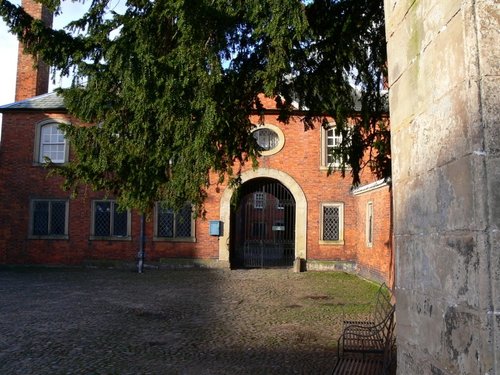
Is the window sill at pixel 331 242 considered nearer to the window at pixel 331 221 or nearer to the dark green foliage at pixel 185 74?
the window at pixel 331 221

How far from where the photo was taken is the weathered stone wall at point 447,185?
1.93 m

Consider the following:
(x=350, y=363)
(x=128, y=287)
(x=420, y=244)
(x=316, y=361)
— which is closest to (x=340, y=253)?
(x=128, y=287)

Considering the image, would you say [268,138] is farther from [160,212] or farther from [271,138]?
[160,212]

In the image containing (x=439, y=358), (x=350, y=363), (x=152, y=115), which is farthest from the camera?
(x=152, y=115)

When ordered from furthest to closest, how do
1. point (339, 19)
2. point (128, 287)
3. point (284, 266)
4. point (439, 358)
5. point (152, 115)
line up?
point (284, 266)
point (128, 287)
point (339, 19)
point (152, 115)
point (439, 358)

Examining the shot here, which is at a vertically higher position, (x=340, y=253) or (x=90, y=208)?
(x=90, y=208)

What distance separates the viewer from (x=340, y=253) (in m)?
20.5

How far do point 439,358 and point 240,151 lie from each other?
5.03 meters

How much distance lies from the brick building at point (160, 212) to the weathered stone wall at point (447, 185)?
688 inches

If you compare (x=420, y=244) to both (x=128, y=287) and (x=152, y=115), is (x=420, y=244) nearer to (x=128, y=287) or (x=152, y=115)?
(x=152, y=115)

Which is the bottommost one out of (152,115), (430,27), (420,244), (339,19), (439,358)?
(439,358)

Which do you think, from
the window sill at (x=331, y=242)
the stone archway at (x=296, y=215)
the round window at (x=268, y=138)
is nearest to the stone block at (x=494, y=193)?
the stone archway at (x=296, y=215)

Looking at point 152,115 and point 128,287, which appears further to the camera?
point 128,287

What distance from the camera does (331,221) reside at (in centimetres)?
2078
